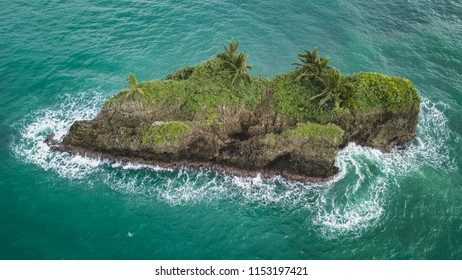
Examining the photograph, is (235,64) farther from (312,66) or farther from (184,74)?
(312,66)

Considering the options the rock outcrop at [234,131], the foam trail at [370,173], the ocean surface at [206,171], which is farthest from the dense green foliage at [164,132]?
the foam trail at [370,173]

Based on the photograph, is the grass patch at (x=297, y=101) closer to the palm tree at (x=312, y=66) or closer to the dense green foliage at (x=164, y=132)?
the palm tree at (x=312, y=66)

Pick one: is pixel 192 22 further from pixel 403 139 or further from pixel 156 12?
pixel 403 139

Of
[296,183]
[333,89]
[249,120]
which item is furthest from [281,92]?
[296,183]

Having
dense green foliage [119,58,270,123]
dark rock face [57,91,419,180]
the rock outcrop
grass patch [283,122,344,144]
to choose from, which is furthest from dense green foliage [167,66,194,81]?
grass patch [283,122,344,144]
